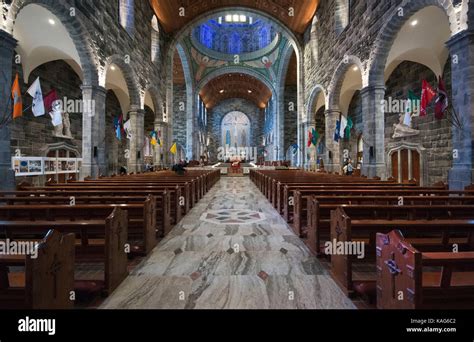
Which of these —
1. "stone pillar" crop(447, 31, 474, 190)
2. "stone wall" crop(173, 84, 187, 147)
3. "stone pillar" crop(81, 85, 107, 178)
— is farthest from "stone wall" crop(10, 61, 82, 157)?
"stone wall" crop(173, 84, 187, 147)

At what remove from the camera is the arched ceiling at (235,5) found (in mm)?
15798

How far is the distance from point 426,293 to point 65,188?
18.3ft

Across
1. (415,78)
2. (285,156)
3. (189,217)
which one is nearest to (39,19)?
(189,217)

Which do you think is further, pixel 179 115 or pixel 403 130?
pixel 179 115

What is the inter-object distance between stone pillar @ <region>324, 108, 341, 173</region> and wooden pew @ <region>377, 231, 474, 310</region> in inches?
504

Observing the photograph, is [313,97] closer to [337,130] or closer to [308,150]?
[308,150]

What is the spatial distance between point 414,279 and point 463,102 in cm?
576

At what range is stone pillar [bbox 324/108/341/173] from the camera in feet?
46.6

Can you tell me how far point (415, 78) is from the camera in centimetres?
1185

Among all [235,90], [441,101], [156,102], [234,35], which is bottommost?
[441,101]

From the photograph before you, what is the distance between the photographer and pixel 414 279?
63.9 inches

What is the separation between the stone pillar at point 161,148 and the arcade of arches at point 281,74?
9 centimetres

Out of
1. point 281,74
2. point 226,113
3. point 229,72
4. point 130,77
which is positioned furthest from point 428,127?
point 226,113

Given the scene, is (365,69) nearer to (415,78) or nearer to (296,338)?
(415,78)
